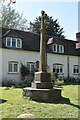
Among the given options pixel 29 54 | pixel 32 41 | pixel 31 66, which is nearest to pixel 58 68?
pixel 31 66

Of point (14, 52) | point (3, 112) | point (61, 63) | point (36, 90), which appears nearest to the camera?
point (3, 112)

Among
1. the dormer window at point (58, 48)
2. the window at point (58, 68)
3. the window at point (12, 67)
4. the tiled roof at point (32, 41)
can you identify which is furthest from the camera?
the dormer window at point (58, 48)

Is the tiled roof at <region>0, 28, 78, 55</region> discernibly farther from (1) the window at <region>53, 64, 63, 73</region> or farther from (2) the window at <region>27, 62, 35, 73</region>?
(1) the window at <region>53, 64, 63, 73</region>

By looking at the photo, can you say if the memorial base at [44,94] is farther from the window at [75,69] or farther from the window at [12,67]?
the window at [75,69]

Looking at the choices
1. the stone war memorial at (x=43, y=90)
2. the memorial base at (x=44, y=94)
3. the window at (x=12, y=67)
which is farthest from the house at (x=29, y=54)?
the memorial base at (x=44, y=94)

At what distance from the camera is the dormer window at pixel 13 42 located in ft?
102

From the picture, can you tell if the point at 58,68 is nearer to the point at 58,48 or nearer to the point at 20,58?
the point at 58,48

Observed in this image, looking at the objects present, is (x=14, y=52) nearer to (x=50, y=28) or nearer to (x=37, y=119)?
(x=37, y=119)

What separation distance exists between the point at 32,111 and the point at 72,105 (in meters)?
2.35

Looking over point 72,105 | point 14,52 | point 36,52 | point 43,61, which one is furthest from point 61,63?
point 72,105

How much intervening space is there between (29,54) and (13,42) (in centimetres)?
283

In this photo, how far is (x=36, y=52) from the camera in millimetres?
33812

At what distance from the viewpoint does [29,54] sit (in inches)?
1300

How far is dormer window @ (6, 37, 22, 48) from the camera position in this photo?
102 ft
